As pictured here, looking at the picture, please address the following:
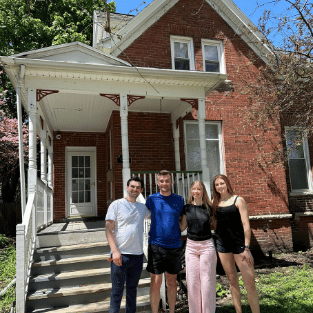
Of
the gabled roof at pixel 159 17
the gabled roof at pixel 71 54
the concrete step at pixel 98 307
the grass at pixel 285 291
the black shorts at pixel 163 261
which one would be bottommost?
the grass at pixel 285 291

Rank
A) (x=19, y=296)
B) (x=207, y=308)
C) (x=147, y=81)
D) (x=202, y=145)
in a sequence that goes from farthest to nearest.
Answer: (x=202, y=145)
(x=147, y=81)
(x=19, y=296)
(x=207, y=308)

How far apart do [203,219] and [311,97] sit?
603 cm

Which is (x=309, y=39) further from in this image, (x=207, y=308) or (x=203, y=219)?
(x=207, y=308)

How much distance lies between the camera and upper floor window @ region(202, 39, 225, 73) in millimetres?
9078

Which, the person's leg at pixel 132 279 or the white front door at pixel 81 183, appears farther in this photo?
the white front door at pixel 81 183

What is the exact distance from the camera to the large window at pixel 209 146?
8.38 meters

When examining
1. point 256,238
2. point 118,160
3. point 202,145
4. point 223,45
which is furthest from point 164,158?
point 223,45

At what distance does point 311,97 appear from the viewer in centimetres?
770

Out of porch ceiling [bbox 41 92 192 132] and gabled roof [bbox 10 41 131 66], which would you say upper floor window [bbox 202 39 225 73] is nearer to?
porch ceiling [bbox 41 92 192 132]

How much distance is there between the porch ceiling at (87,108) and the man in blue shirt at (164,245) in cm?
377

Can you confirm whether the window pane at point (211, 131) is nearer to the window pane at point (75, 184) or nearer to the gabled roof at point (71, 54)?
the gabled roof at point (71, 54)

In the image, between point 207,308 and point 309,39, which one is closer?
point 207,308

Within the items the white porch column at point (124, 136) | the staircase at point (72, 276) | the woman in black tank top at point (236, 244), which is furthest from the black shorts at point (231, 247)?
the white porch column at point (124, 136)

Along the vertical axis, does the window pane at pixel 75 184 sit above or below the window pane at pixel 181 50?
below
